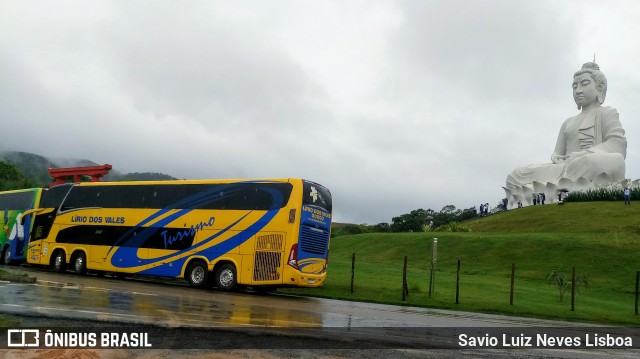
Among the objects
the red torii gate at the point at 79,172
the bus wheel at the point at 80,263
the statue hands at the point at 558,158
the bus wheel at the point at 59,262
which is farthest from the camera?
the statue hands at the point at 558,158

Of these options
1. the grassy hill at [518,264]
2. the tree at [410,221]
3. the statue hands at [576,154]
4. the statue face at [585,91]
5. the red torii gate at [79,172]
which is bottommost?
the grassy hill at [518,264]

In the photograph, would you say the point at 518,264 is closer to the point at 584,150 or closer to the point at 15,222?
the point at 15,222

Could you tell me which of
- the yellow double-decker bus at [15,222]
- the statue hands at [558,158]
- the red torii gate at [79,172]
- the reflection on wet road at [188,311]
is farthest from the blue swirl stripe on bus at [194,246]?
the statue hands at [558,158]

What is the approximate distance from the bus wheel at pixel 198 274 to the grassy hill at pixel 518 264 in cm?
403

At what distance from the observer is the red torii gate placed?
28312 mm

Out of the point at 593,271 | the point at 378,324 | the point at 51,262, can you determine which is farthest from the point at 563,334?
the point at 51,262

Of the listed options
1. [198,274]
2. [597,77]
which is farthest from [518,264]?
[597,77]

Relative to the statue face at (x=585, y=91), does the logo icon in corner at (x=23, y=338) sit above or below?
below

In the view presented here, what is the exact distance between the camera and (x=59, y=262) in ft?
80.1

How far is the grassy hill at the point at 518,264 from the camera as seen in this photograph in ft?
64.0

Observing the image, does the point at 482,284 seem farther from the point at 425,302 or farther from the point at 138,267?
the point at 138,267

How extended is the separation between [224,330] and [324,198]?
35.8ft

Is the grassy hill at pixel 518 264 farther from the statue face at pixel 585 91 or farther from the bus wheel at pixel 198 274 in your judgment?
the statue face at pixel 585 91

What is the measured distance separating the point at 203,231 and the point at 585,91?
5063 cm
